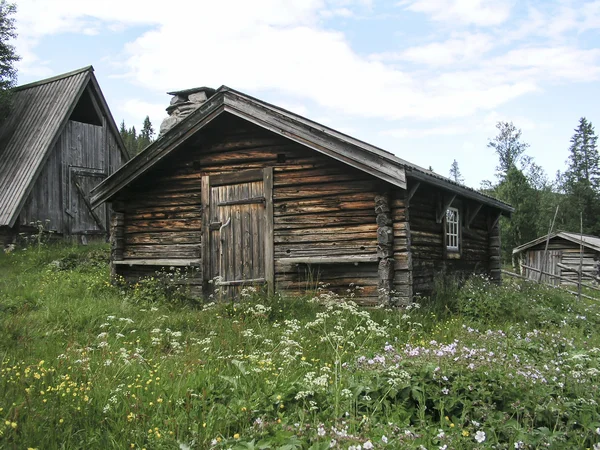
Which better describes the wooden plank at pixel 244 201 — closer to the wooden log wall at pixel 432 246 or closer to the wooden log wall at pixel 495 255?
the wooden log wall at pixel 432 246

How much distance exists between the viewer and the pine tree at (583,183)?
4534 cm

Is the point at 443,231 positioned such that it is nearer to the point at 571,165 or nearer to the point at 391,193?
the point at 391,193

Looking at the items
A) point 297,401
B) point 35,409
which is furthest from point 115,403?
point 297,401

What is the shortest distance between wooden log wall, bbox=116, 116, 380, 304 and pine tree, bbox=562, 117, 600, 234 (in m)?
40.4

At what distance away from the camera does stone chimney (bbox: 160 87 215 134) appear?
60.7 feet

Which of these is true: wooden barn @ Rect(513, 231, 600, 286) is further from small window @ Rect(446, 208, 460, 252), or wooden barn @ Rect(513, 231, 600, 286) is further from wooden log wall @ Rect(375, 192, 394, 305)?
wooden log wall @ Rect(375, 192, 394, 305)

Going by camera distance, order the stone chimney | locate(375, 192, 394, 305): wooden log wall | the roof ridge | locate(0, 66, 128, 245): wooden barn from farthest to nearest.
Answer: the stone chimney
the roof ridge
locate(0, 66, 128, 245): wooden barn
locate(375, 192, 394, 305): wooden log wall

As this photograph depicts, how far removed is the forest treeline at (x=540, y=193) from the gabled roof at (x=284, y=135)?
2608 cm

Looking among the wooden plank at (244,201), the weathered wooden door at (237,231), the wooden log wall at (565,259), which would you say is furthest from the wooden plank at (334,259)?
the wooden log wall at (565,259)

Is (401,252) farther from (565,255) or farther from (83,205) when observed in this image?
(565,255)

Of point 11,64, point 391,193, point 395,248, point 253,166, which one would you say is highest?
point 11,64

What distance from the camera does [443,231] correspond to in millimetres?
11367

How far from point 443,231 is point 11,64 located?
15.6 m

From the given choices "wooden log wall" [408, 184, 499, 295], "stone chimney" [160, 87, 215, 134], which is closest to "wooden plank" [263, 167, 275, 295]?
"wooden log wall" [408, 184, 499, 295]
